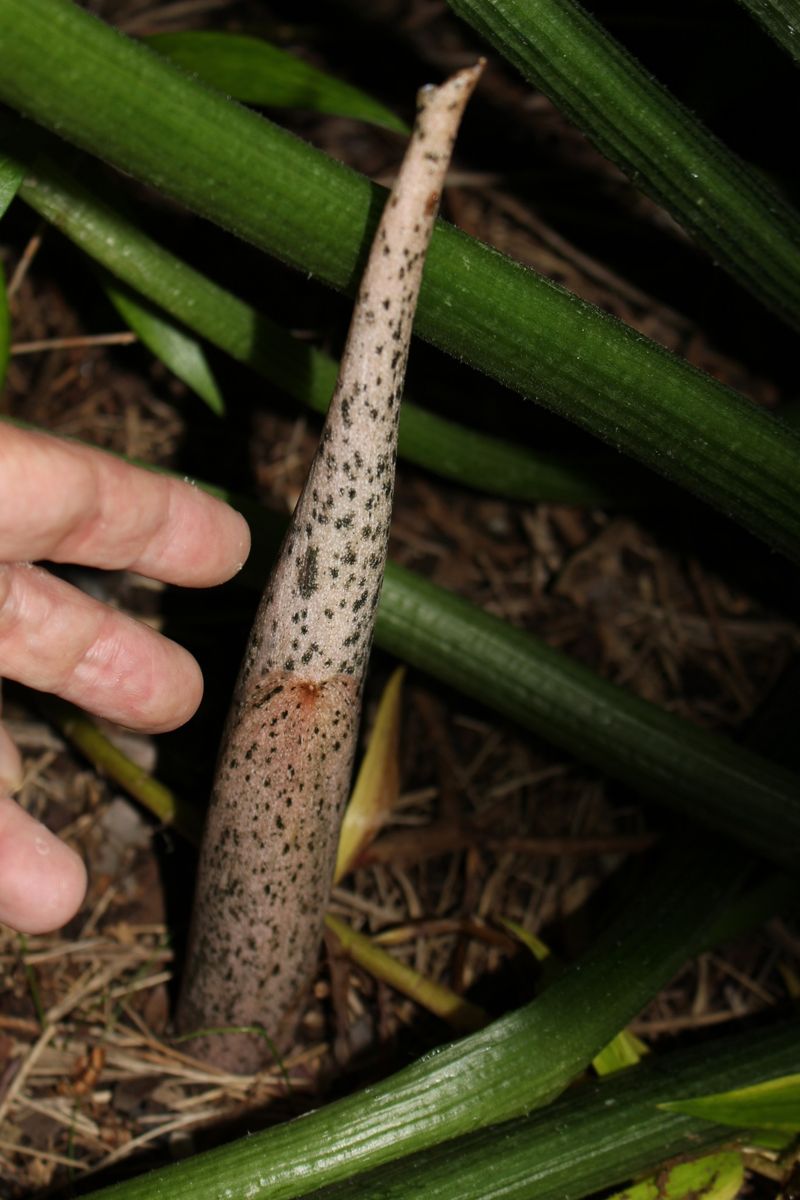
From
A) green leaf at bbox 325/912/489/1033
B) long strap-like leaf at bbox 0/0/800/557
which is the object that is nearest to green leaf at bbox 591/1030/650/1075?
green leaf at bbox 325/912/489/1033

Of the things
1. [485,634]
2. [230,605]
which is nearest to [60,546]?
[485,634]

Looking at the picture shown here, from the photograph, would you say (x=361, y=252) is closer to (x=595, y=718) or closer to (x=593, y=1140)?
(x=595, y=718)

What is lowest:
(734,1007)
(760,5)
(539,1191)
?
(539,1191)

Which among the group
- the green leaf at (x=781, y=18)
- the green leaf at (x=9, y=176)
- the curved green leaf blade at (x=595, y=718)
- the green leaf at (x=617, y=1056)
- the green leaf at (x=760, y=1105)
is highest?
the green leaf at (x=781, y=18)

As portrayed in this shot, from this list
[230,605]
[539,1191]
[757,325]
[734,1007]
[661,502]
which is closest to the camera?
[539,1191]

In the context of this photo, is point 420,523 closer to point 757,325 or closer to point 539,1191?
point 757,325

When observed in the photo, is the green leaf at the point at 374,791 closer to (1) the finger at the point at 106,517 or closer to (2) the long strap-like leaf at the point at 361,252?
(1) the finger at the point at 106,517

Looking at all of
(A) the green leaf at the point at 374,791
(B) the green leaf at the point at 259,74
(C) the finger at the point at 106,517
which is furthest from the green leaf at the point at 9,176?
(A) the green leaf at the point at 374,791
